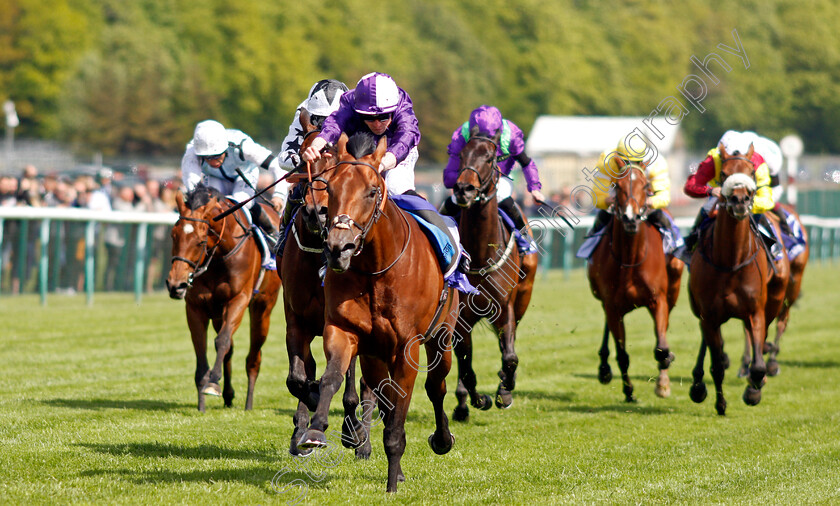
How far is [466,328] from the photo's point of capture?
827cm

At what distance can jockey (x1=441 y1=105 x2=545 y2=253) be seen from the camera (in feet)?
26.9

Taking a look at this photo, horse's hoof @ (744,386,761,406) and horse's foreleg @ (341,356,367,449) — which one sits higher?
horse's foreleg @ (341,356,367,449)

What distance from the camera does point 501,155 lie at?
8.71m

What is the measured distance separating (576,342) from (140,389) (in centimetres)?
578

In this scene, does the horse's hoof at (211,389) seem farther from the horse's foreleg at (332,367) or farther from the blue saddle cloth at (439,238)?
the horse's foreleg at (332,367)

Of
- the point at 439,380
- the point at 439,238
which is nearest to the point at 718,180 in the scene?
the point at 439,380

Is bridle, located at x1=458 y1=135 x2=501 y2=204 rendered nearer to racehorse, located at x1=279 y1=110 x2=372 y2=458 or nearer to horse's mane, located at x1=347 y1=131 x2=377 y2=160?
racehorse, located at x1=279 y1=110 x2=372 y2=458

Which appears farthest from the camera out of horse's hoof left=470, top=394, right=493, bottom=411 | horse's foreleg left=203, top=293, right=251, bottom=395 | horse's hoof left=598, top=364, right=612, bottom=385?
horse's hoof left=598, top=364, right=612, bottom=385

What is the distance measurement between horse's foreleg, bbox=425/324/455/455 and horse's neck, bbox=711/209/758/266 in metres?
3.17

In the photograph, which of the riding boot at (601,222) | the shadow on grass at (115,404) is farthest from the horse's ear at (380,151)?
the riding boot at (601,222)

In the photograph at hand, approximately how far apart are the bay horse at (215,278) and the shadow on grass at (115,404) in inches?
Result: 15.0

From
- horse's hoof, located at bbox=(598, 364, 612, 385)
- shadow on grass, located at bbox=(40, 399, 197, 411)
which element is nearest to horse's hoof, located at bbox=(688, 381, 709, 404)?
horse's hoof, located at bbox=(598, 364, 612, 385)

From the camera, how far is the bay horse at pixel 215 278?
326 inches

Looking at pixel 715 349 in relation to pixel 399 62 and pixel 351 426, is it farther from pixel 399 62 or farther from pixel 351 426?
pixel 399 62
